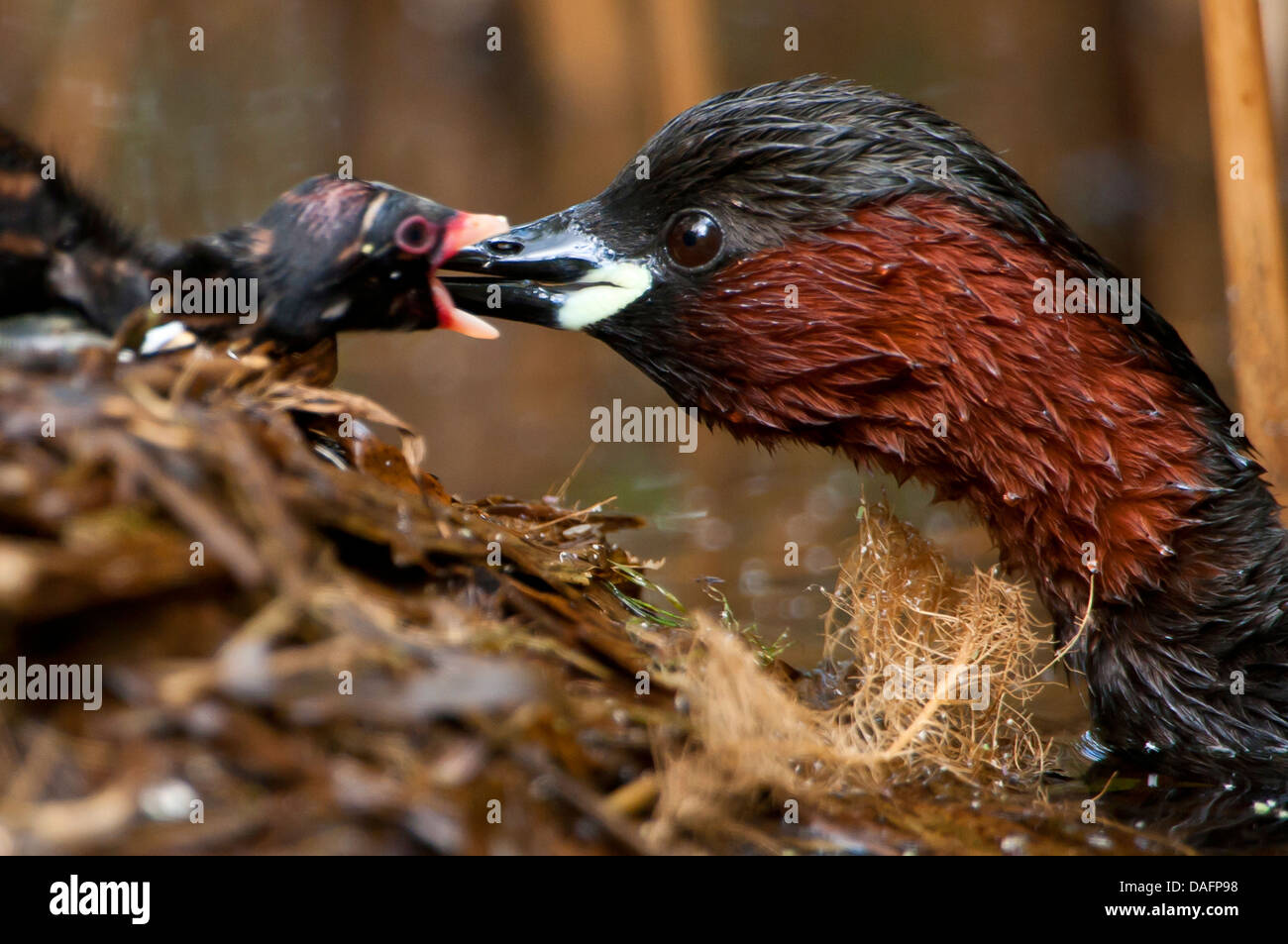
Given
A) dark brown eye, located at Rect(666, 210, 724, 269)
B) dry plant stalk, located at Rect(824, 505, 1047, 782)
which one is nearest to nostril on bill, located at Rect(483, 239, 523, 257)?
dark brown eye, located at Rect(666, 210, 724, 269)

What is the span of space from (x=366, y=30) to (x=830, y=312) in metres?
6.76

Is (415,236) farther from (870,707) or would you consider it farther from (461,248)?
(870,707)

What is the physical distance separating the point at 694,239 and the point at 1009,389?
82 centimetres

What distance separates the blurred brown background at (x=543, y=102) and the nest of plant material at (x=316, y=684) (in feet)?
15.4

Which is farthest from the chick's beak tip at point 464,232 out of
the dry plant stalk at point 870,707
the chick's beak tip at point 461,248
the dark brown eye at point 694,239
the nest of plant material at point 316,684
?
the dry plant stalk at point 870,707

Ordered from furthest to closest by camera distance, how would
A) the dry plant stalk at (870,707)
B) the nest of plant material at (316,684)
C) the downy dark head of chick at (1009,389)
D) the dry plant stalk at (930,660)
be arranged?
the downy dark head of chick at (1009,389)
the dry plant stalk at (930,660)
the dry plant stalk at (870,707)
the nest of plant material at (316,684)

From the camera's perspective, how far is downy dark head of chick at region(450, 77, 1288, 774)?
8.68 ft

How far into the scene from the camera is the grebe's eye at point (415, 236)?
2791 mm

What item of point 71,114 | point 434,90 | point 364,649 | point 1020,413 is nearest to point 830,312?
point 1020,413

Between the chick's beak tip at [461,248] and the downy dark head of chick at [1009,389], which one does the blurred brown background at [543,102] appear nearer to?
the chick's beak tip at [461,248]

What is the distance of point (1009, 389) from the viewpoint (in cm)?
264

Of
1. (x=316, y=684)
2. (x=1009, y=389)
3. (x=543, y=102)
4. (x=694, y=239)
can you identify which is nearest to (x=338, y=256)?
(x=694, y=239)
